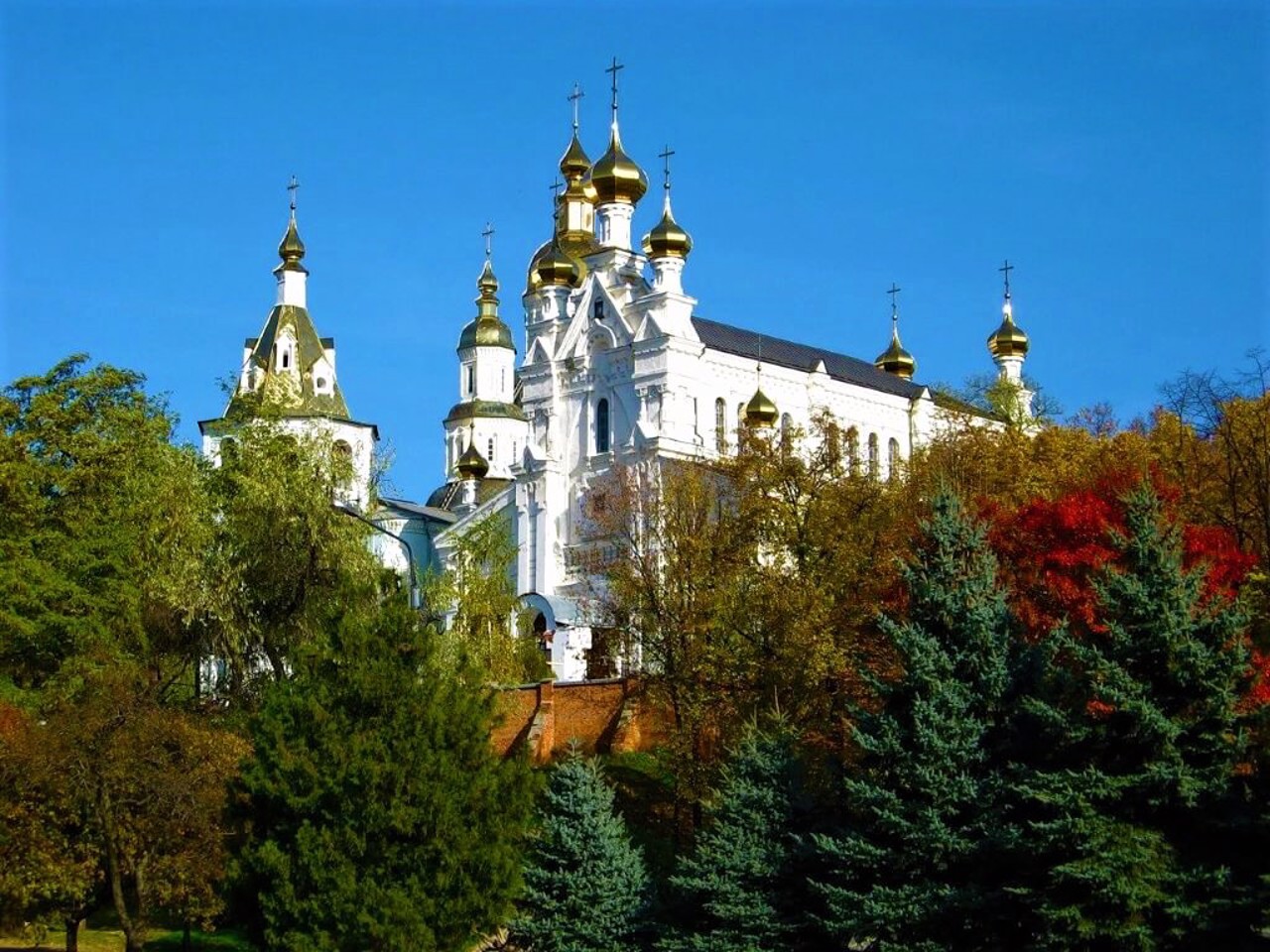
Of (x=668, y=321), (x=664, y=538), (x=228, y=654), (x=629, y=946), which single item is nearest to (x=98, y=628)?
(x=228, y=654)

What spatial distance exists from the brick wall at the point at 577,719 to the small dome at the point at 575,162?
36.3 metres

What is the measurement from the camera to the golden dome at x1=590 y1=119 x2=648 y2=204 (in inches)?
2559

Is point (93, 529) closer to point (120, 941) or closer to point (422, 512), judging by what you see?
point (120, 941)

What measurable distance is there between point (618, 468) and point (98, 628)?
20878 mm

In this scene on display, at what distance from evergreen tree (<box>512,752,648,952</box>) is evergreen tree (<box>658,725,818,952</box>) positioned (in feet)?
2.40

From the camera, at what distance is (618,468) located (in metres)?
57.0

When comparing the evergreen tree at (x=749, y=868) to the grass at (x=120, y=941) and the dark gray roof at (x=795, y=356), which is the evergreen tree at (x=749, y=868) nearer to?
Answer: the grass at (x=120, y=941)

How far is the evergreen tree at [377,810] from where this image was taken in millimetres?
25484

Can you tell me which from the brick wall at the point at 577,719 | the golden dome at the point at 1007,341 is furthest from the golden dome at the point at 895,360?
the brick wall at the point at 577,719

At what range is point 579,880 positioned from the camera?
26.4 metres

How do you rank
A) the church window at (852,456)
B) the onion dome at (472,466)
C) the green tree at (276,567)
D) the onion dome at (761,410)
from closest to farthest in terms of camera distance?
the green tree at (276,567)
the church window at (852,456)
the onion dome at (761,410)
the onion dome at (472,466)

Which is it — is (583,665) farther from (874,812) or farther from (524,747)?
(874,812)

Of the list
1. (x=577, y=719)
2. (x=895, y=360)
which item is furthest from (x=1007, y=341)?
(x=577, y=719)

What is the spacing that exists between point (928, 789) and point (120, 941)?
17.1 metres
